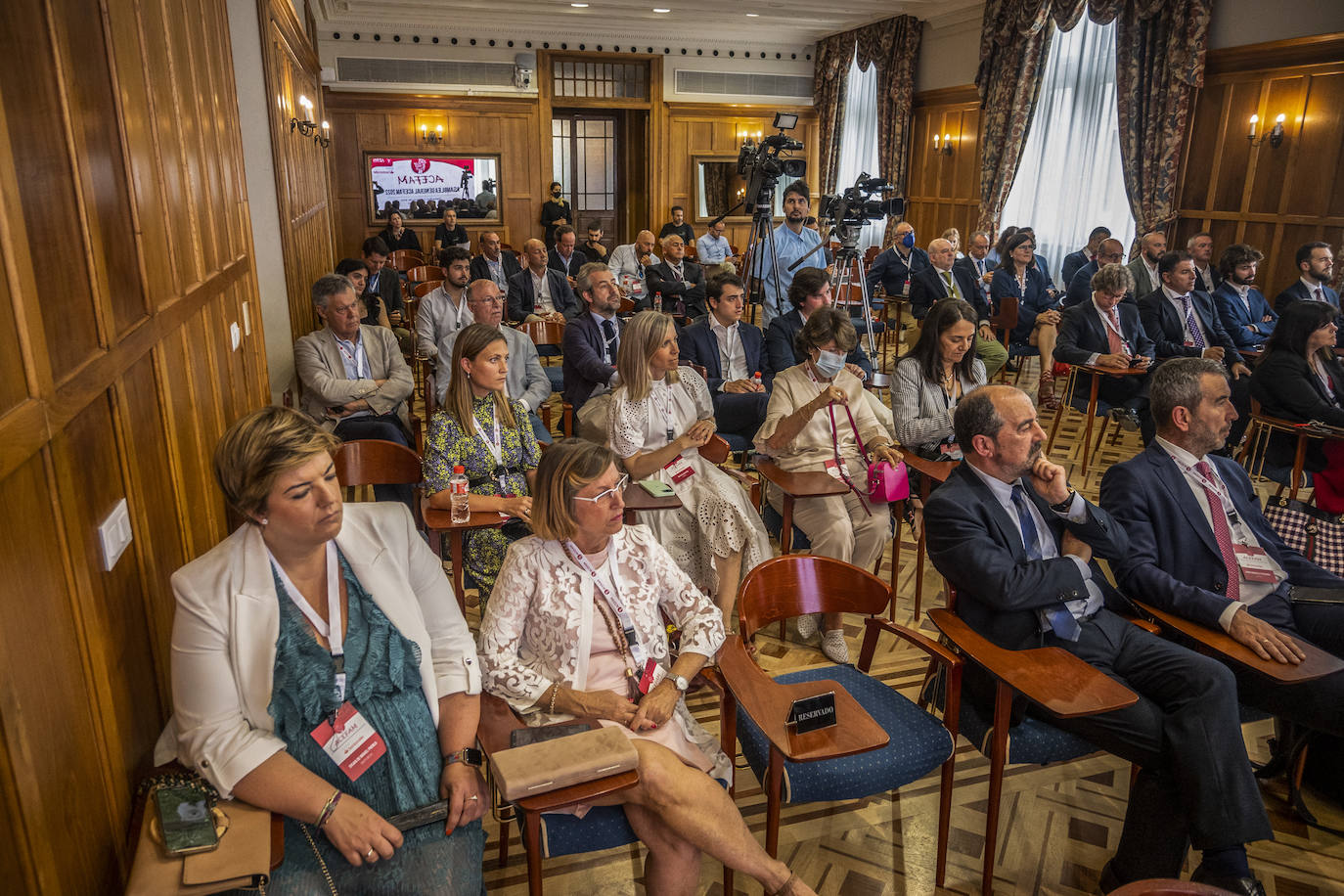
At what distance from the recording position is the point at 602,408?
429cm

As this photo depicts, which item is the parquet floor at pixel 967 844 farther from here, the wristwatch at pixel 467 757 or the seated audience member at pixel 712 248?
the seated audience member at pixel 712 248

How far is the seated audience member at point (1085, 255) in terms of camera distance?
29.8 feet

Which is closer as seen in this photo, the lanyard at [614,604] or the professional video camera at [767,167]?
the lanyard at [614,604]

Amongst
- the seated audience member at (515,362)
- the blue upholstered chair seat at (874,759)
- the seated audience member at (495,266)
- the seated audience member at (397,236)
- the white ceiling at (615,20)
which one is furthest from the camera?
the seated audience member at (397,236)

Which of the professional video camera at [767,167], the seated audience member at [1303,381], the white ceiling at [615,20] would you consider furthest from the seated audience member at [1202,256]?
the white ceiling at [615,20]

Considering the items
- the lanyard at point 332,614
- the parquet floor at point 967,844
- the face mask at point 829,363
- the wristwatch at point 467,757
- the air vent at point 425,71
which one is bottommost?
the parquet floor at point 967,844

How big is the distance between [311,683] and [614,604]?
2.66ft

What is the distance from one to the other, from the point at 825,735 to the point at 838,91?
14.6 metres

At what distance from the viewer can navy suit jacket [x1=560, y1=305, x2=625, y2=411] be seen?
5355 millimetres

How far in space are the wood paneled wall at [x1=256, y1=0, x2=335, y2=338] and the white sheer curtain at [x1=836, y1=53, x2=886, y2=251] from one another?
839cm

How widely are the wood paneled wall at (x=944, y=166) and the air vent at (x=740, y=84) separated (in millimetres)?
3179

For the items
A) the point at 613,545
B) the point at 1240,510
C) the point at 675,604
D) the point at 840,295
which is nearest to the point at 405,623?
the point at 613,545

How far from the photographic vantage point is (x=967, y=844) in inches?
106

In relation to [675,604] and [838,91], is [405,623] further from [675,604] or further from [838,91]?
[838,91]
